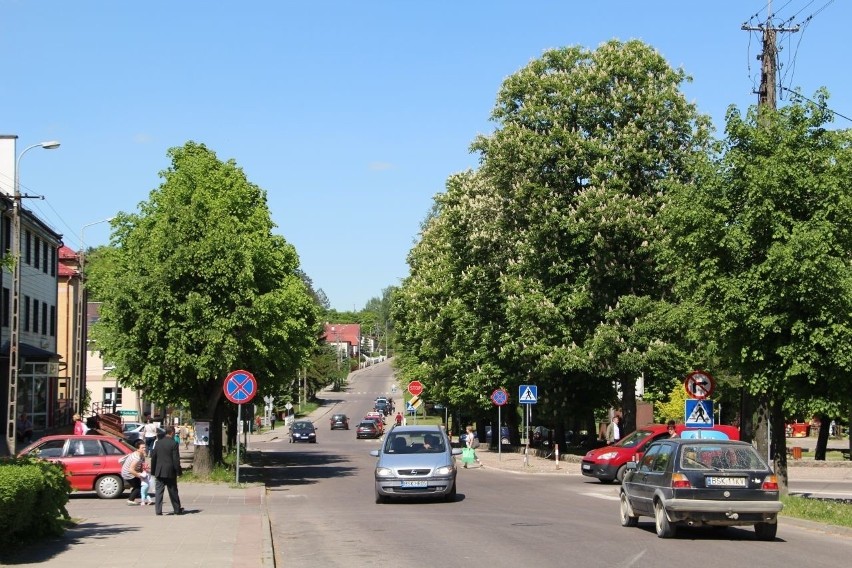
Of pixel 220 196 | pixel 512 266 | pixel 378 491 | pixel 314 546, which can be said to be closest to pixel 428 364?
pixel 512 266

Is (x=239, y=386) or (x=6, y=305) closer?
(x=239, y=386)

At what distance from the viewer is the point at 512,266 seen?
40.2 m

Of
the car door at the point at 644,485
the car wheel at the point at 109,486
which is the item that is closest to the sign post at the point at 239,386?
the car wheel at the point at 109,486

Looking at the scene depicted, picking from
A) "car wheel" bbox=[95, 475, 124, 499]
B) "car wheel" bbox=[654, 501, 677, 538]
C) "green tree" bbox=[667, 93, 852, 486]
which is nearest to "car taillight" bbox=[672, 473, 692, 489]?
"car wheel" bbox=[654, 501, 677, 538]

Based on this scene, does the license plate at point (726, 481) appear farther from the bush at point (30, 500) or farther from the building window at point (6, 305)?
the building window at point (6, 305)

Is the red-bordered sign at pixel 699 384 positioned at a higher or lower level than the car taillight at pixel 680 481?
higher

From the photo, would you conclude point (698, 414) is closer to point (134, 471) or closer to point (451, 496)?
point (451, 496)

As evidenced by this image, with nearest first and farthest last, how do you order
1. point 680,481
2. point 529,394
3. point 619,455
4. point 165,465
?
point 680,481 < point 165,465 < point 619,455 < point 529,394

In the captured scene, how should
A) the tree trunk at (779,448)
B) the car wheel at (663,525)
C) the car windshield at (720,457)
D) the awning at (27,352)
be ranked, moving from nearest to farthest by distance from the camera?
1. the car windshield at (720,457)
2. the car wheel at (663,525)
3. the tree trunk at (779,448)
4. the awning at (27,352)

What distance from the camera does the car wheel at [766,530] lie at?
1580 cm

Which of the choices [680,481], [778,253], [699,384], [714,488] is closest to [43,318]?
[699,384]

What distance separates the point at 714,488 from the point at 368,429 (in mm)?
62329

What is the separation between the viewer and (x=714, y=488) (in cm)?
1534

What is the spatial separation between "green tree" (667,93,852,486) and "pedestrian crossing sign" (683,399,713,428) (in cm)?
197
